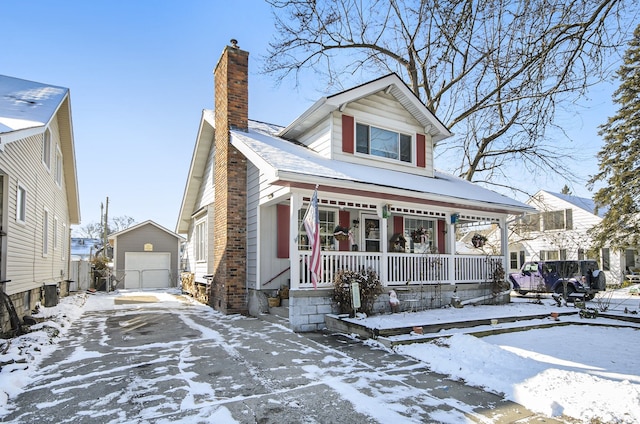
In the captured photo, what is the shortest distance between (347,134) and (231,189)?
142 inches

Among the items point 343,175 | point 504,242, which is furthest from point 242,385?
point 504,242

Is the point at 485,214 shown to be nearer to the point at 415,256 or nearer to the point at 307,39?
the point at 415,256

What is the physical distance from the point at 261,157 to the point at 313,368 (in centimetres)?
464

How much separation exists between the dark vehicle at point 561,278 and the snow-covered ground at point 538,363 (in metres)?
6.77

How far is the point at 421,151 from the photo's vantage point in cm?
A: 1240

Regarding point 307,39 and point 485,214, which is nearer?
point 485,214

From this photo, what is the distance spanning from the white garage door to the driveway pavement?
16544mm

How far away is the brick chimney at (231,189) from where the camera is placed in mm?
10484

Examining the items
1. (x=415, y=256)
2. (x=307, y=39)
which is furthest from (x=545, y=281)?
(x=307, y=39)

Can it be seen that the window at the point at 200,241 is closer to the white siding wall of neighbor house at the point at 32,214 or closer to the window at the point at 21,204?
the white siding wall of neighbor house at the point at 32,214

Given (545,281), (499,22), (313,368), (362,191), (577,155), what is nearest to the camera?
(313,368)

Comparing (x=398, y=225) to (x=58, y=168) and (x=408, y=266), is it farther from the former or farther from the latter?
(x=58, y=168)

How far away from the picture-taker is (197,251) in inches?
585

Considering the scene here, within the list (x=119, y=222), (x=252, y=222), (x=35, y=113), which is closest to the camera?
(x=35, y=113)
